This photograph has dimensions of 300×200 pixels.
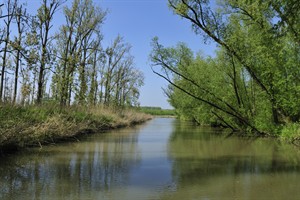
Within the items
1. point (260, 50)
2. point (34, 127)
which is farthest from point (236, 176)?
point (260, 50)

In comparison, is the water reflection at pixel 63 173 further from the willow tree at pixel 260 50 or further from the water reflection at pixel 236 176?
the willow tree at pixel 260 50

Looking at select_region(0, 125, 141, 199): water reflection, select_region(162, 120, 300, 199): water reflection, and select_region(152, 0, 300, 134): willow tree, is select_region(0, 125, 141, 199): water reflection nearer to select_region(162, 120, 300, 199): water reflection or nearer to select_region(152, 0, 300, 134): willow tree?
select_region(162, 120, 300, 199): water reflection

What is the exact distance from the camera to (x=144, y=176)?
866 cm

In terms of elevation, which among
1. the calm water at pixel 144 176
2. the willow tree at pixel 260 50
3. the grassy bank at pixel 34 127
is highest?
the willow tree at pixel 260 50

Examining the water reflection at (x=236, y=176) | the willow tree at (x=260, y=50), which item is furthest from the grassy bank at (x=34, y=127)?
the willow tree at (x=260, y=50)

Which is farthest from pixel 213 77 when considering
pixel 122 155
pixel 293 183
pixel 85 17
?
pixel 293 183

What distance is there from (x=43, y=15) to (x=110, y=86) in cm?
2115

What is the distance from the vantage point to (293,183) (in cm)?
810

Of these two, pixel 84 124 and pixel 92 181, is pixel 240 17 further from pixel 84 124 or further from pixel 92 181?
pixel 92 181

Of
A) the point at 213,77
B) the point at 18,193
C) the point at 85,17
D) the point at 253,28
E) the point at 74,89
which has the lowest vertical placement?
the point at 18,193

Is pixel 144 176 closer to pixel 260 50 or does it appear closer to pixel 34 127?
pixel 34 127

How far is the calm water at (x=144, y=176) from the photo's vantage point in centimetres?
674

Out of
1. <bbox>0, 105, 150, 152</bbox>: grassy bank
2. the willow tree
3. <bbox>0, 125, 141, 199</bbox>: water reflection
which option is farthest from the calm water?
the willow tree

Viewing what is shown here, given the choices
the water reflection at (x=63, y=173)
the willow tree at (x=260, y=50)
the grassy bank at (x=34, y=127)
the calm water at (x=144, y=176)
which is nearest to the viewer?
the water reflection at (x=63, y=173)
